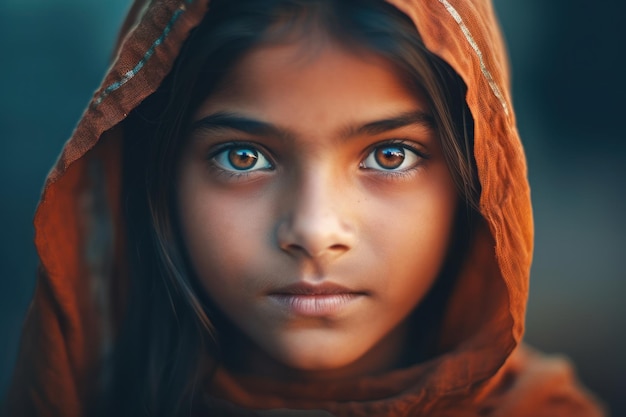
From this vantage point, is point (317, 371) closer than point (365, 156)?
No

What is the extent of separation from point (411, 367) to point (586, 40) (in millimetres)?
1512

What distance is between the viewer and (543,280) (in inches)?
87.2

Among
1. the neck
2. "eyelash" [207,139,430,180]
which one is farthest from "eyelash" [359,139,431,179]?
the neck

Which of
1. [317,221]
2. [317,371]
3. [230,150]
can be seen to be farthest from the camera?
[317,371]

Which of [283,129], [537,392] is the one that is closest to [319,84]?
[283,129]

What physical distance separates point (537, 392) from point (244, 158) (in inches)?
23.6

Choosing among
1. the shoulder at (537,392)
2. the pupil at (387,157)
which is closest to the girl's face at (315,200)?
the pupil at (387,157)

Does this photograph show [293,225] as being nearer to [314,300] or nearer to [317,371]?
[314,300]

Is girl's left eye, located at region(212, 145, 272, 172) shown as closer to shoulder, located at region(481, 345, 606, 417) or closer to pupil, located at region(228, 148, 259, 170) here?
pupil, located at region(228, 148, 259, 170)

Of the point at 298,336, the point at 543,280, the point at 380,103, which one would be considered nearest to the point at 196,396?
the point at 298,336

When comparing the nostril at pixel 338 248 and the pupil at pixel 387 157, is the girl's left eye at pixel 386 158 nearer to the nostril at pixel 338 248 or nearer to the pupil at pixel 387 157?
the pupil at pixel 387 157

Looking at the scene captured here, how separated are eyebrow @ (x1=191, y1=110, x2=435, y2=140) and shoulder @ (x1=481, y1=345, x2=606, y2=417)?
0.44m

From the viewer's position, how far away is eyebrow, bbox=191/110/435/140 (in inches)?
36.6

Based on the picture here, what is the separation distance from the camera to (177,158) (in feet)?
3.44
